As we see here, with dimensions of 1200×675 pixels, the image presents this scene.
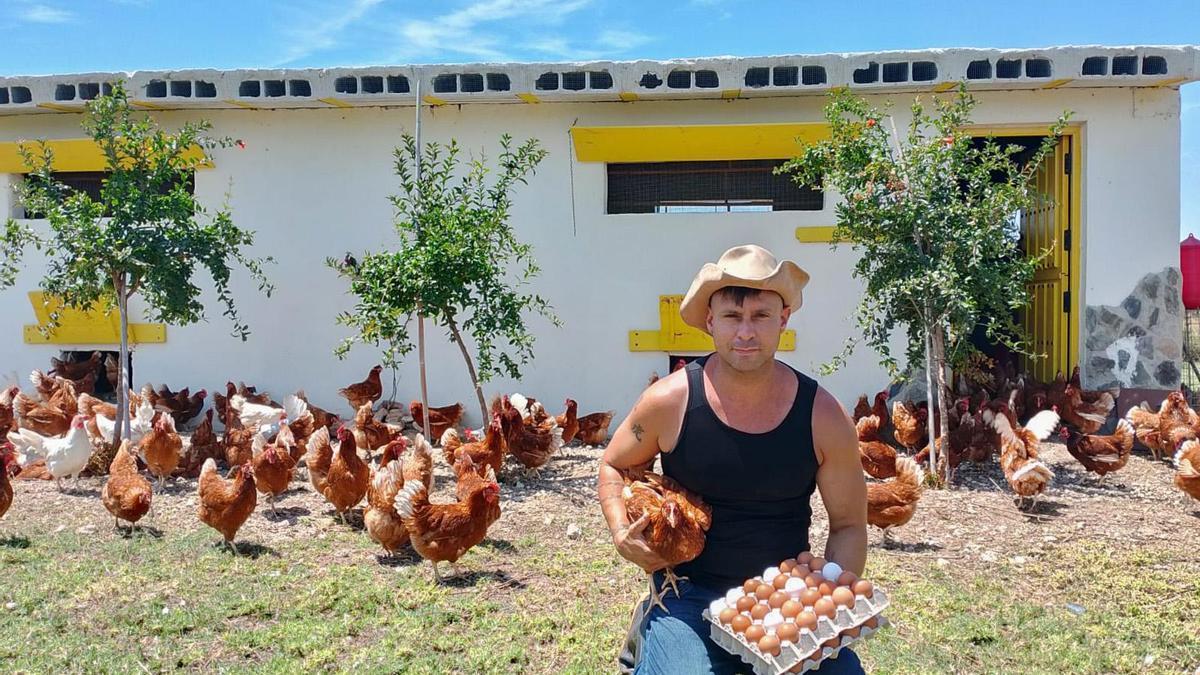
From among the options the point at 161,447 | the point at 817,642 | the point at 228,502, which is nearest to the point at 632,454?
the point at 817,642

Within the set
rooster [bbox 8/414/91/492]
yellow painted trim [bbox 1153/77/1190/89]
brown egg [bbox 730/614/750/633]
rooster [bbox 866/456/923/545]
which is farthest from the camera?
yellow painted trim [bbox 1153/77/1190/89]

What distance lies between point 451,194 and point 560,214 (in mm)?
1825

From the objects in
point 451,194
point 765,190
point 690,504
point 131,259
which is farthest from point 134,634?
point 765,190

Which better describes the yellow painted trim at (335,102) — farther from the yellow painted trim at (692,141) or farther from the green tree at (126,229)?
the yellow painted trim at (692,141)

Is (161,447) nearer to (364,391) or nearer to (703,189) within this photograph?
(364,391)

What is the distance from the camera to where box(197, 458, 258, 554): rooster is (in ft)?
19.1

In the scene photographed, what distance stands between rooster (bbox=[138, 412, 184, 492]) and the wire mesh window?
17.3 feet

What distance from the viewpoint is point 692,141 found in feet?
31.4

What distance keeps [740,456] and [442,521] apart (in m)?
2.86

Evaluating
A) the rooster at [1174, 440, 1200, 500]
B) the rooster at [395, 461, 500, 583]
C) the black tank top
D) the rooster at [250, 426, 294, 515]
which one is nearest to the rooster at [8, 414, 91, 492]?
the rooster at [250, 426, 294, 515]

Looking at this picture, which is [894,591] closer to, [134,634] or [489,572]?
[489,572]

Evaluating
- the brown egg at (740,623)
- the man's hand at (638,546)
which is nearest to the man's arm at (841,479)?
the brown egg at (740,623)

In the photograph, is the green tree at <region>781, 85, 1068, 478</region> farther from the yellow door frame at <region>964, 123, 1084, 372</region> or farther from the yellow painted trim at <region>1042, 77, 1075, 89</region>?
the yellow door frame at <region>964, 123, 1084, 372</region>

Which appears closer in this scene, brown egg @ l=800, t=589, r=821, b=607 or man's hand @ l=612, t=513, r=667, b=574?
brown egg @ l=800, t=589, r=821, b=607
